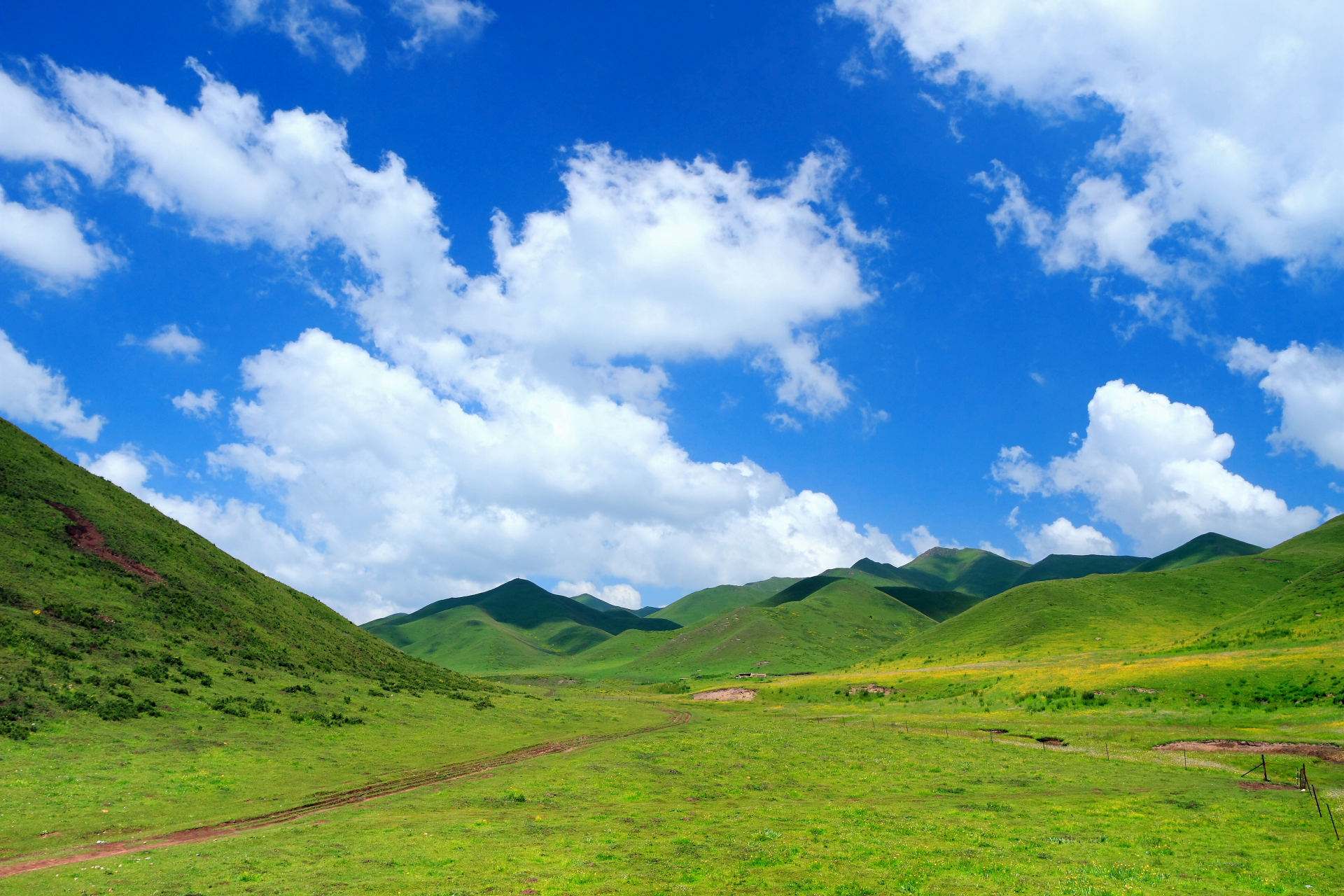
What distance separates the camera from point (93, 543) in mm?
79438

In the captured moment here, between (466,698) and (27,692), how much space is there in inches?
2152

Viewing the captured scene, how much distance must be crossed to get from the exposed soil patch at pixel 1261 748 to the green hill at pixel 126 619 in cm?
7811

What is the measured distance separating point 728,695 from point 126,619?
105662mm

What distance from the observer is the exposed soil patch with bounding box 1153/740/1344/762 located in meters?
51.0

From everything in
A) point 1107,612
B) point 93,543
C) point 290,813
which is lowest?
point 290,813

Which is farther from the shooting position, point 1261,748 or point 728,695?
point 728,695

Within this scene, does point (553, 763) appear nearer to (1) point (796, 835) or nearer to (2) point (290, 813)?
(2) point (290, 813)

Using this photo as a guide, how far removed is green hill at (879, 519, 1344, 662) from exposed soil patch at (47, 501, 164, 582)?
145 metres

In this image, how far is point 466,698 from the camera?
324 ft

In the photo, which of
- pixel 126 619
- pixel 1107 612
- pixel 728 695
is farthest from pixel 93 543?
pixel 1107 612

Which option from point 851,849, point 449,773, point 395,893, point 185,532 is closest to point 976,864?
point 851,849

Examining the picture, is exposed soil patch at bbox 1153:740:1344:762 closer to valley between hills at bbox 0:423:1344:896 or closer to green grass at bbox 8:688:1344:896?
valley between hills at bbox 0:423:1344:896

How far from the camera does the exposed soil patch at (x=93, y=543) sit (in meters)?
78.1

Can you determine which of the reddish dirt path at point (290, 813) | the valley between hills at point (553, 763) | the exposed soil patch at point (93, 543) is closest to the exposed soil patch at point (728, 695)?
the valley between hills at point (553, 763)
